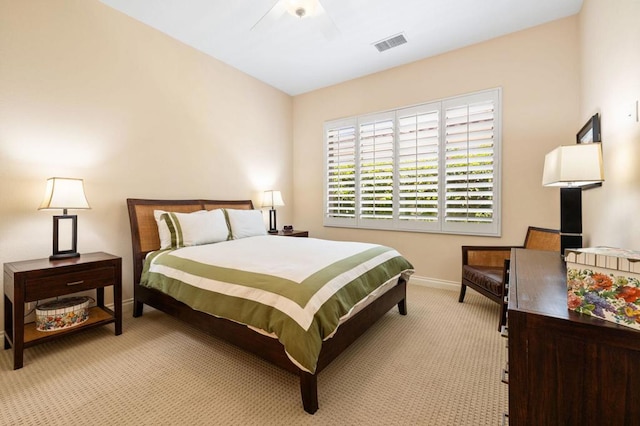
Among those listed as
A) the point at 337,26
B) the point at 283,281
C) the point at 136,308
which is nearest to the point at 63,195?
the point at 136,308

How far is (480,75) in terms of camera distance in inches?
133

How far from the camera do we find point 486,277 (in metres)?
2.72

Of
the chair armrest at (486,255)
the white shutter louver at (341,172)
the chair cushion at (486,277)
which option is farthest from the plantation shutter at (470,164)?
the white shutter louver at (341,172)

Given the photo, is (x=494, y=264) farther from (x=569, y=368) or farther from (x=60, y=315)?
(x=60, y=315)

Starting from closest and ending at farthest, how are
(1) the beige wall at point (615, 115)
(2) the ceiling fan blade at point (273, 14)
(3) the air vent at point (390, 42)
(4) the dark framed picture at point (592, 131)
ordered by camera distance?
(1) the beige wall at point (615, 115)
(4) the dark framed picture at point (592, 131)
(2) the ceiling fan blade at point (273, 14)
(3) the air vent at point (390, 42)

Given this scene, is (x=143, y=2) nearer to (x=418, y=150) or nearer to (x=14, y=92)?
(x=14, y=92)

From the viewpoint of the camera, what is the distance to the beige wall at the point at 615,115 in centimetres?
149


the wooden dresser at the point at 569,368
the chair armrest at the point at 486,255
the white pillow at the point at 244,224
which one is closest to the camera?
the wooden dresser at the point at 569,368

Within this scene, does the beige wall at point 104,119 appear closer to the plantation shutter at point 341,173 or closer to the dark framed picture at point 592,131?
the plantation shutter at point 341,173

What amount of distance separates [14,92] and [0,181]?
2.43 feet

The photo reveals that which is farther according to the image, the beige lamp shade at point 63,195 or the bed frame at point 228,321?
the beige lamp shade at point 63,195

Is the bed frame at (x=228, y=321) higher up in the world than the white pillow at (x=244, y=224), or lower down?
lower down

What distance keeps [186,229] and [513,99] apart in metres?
3.92

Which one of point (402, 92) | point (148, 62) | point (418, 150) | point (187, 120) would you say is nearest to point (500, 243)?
point (418, 150)
